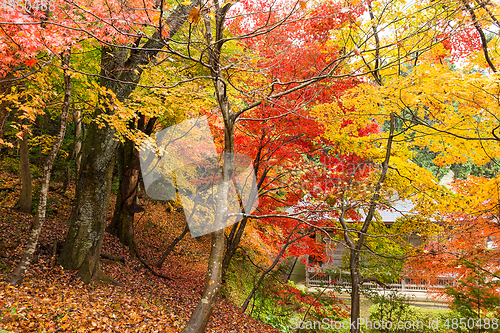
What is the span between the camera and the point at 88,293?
540 centimetres

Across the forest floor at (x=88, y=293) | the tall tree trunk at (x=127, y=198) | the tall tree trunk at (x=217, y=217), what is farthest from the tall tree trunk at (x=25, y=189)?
the tall tree trunk at (x=217, y=217)

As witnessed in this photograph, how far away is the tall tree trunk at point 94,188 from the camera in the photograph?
5.90 m

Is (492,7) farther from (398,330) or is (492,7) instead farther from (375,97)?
(398,330)

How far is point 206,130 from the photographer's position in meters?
9.34

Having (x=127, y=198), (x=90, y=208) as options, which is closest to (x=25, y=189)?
(x=127, y=198)

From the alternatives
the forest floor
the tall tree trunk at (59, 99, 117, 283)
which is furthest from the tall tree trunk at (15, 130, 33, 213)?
the tall tree trunk at (59, 99, 117, 283)

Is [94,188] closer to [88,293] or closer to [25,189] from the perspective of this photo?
[88,293]

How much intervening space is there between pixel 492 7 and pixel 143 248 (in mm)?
11842

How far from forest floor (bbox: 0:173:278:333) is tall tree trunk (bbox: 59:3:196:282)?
1.13 ft

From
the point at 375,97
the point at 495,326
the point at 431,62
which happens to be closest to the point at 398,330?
the point at 495,326

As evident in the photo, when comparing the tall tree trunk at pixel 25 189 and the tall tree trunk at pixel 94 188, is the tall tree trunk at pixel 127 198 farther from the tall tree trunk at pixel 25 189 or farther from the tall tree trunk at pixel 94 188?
the tall tree trunk at pixel 94 188

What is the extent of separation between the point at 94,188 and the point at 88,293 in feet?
6.83

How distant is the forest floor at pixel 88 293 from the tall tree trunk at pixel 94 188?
34cm

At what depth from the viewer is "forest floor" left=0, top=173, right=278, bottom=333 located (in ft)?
13.9
